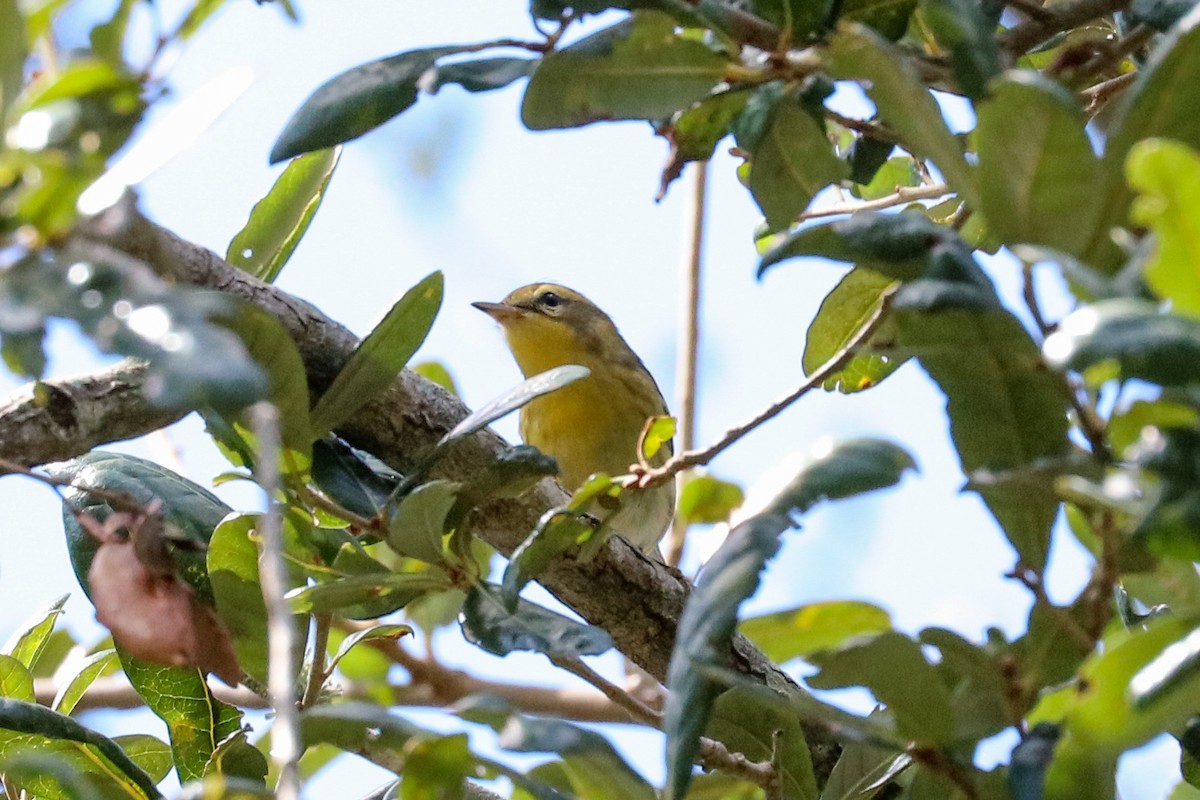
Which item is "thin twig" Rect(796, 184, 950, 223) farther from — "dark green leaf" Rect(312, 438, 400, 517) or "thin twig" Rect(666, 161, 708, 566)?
"thin twig" Rect(666, 161, 708, 566)

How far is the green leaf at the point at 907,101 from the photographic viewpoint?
4.35 ft

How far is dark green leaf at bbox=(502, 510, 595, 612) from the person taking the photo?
5.71ft

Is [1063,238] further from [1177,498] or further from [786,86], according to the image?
[786,86]

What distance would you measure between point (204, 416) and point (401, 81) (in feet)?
1.92

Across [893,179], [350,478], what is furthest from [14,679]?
[893,179]

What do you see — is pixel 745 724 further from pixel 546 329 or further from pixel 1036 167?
pixel 546 329

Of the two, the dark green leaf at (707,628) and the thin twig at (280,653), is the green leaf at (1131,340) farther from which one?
the thin twig at (280,653)

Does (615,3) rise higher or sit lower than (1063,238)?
higher

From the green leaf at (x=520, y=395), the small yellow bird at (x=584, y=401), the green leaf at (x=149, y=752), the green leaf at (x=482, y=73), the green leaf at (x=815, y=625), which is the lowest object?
the small yellow bird at (x=584, y=401)

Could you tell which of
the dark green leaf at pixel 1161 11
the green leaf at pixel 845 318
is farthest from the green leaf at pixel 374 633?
the dark green leaf at pixel 1161 11

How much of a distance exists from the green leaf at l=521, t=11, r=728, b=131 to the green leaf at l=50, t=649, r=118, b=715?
1.38m

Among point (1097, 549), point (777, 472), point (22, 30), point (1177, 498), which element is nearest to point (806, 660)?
point (777, 472)

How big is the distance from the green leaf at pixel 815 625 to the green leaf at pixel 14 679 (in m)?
1.39

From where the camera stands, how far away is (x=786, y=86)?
5.50 ft
